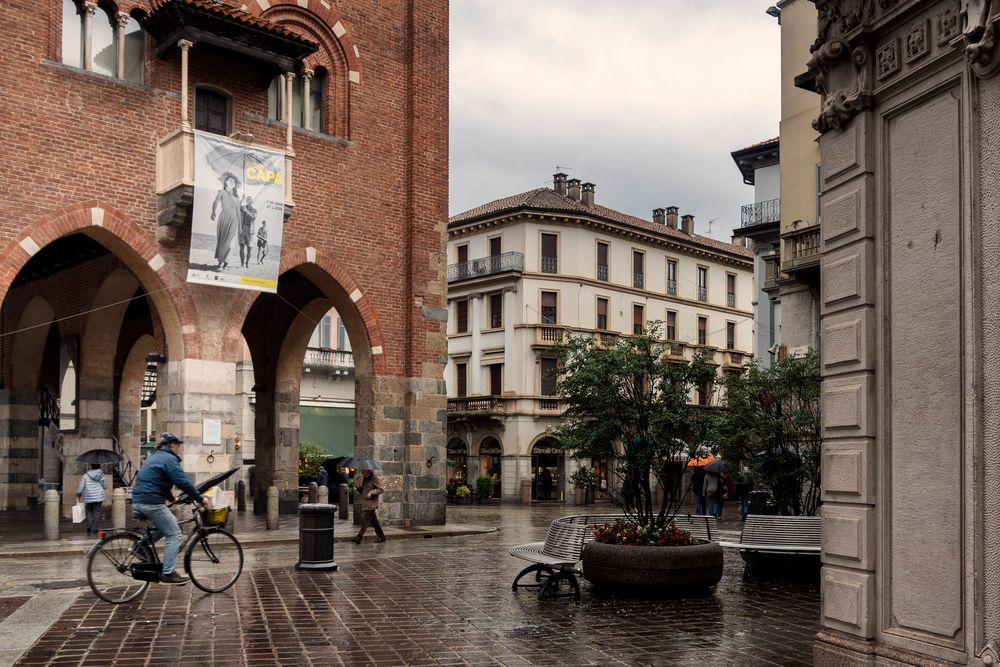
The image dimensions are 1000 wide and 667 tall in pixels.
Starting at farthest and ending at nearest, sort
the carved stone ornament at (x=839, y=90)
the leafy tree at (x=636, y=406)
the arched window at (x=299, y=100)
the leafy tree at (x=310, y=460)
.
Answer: the leafy tree at (x=310, y=460) → the arched window at (x=299, y=100) → the leafy tree at (x=636, y=406) → the carved stone ornament at (x=839, y=90)

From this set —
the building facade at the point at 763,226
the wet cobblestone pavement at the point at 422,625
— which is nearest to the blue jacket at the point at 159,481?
the wet cobblestone pavement at the point at 422,625

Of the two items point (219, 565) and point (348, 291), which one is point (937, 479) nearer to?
point (219, 565)

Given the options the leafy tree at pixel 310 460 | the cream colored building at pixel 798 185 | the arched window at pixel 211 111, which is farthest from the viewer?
the leafy tree at pixel 310 460

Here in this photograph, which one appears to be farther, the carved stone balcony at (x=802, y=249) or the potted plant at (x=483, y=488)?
the potted plant at (x=483, y=488)

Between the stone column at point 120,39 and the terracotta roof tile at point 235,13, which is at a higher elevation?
the terracotta roof tile at point 235,13

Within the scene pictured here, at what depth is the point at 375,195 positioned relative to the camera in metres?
22.0

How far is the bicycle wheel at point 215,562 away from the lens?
37.4ft

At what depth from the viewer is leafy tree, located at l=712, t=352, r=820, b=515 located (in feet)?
48.4

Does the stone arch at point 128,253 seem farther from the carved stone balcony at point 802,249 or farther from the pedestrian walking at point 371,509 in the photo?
the carved stone balcony at point 802,249

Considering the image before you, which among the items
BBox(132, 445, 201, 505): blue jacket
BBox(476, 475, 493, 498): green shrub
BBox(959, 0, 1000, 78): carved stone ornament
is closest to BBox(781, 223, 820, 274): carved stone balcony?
BBox(132, 445, 201, 505): blue jacket

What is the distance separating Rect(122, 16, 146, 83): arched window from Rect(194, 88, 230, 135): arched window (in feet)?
3.69

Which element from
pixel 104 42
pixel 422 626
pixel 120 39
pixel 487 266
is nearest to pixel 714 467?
pixel 120 39

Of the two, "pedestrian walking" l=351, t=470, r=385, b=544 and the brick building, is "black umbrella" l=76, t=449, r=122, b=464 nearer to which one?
the brick building

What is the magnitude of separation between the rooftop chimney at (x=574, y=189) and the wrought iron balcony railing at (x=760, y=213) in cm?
1823
